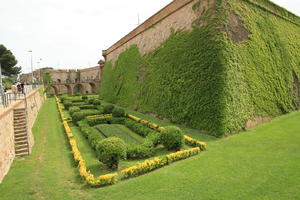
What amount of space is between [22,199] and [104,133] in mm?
6051

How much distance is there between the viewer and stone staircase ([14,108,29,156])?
7863 mm

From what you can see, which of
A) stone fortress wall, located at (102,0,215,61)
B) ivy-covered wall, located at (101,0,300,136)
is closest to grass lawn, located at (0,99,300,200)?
ivy-covered wall, located at (101,0,300,136)

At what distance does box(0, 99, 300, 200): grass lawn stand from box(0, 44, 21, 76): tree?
35.6m

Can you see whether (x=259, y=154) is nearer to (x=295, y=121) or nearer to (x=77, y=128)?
(x=295, y=121)

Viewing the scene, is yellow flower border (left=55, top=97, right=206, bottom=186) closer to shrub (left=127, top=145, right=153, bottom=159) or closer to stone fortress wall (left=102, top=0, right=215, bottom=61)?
shrub (left=127, top=145, right=153, bottom=159)

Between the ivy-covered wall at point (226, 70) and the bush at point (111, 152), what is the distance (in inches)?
195

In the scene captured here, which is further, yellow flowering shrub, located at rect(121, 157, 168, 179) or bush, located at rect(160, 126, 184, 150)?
bush, located at rect(160, 126, 184, 150)

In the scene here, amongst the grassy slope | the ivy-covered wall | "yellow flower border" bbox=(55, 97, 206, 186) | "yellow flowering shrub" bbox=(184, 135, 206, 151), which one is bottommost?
the grassy slope

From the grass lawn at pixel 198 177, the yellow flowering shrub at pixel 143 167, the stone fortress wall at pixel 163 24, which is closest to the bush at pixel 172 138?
the grass lawn at pixel 198 177

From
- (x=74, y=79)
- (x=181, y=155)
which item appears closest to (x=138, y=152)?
(x=181, y=155)

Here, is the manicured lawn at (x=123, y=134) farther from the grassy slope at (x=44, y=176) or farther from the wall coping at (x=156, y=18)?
the wall coping at (x=156, y=18)

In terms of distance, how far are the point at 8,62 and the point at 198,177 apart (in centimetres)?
4170

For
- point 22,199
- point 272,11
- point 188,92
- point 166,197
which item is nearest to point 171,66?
point 188,92

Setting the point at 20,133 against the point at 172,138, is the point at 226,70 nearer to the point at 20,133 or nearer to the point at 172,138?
the point at 172,138
